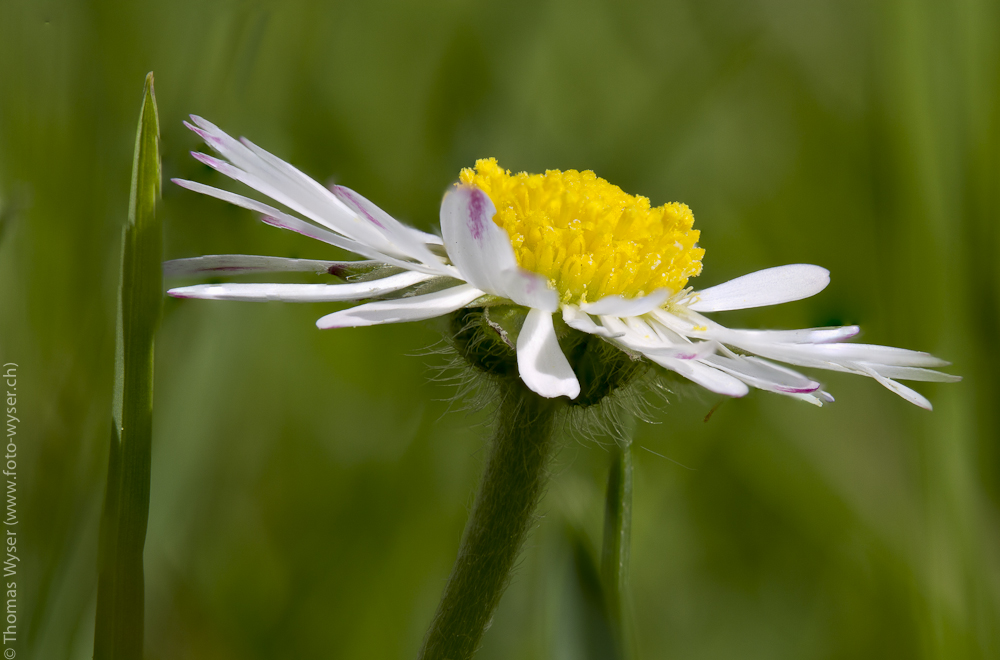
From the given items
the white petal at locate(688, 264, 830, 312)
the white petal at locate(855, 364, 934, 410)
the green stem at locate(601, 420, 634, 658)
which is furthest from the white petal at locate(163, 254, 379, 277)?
the white petal at locate(855, 364, 934, 410)

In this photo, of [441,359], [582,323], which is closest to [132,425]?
[582,323]

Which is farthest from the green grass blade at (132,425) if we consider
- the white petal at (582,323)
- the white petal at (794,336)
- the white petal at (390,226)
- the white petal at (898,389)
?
the white petal at (898,389)

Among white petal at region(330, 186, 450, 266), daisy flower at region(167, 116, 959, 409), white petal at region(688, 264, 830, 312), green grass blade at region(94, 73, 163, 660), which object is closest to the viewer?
green grass blade at region(94, 73, 163, 660)

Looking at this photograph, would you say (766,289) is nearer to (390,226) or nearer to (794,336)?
(794,336)

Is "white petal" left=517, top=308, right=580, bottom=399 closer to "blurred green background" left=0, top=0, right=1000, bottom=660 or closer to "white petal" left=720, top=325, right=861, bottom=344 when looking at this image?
"blurred green background" left=0, top=0, right=1000, bottom=660

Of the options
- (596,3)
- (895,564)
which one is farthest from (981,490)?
(596,3)

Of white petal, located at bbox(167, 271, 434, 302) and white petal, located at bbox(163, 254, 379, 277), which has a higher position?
white petal, located at bbox(163, 254, 379, 277)

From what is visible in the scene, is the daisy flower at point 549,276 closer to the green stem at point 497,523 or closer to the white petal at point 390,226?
the white petal at point 390,226

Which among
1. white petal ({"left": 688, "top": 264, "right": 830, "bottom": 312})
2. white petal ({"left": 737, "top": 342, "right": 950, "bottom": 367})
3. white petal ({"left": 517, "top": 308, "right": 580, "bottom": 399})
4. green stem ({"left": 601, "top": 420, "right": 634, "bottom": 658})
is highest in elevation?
white petal ({"left": 688, "top": 264, "right": 830, "bottom": 312})

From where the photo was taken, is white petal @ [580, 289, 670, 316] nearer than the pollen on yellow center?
Yes
